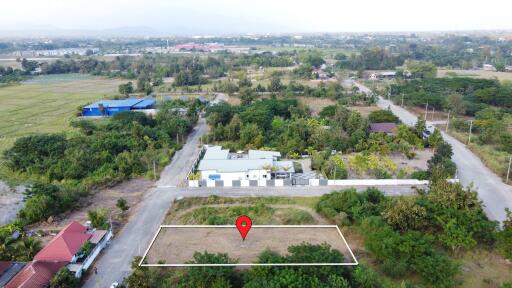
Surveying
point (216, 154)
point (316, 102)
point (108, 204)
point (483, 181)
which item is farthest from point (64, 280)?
point (316, 102)

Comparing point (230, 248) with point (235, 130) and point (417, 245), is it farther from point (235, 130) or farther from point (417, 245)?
point (235, 130)

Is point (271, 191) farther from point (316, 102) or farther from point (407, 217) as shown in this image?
point (316, 102)

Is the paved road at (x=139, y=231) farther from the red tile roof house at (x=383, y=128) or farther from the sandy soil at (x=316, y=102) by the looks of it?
the sandy soil at (x=316, y=102)

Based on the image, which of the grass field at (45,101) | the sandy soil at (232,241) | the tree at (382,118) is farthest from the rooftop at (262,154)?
the grass field at (45,101)

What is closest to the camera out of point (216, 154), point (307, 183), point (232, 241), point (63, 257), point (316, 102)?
point (63, 257)

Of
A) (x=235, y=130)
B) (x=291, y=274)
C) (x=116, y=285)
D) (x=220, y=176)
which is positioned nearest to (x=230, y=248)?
(x=291, y=274)
